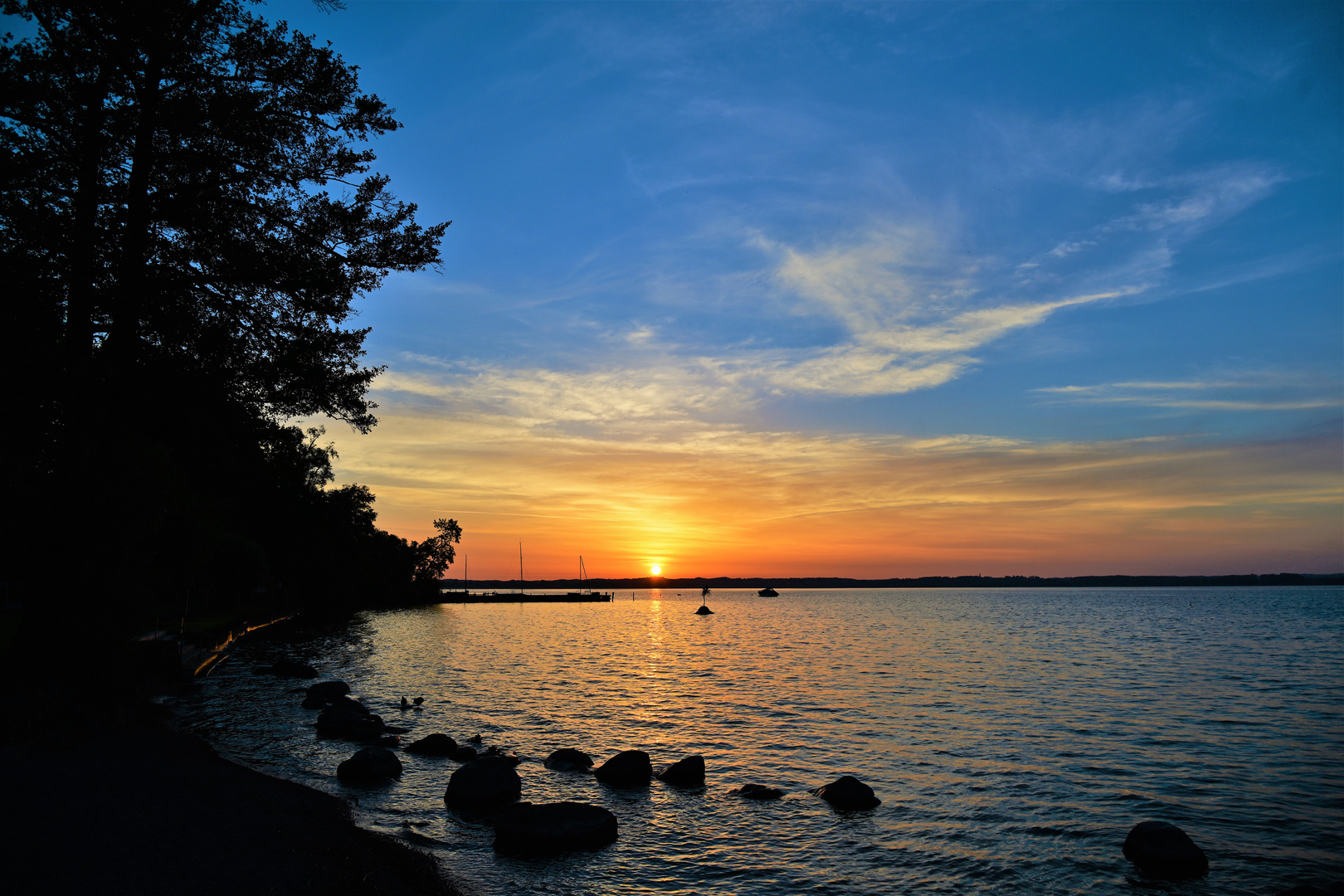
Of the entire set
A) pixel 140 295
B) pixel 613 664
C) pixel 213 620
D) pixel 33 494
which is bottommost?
pixel 613 664

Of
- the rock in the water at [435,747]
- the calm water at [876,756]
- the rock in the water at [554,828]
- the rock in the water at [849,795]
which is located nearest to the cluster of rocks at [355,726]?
the calm water at [876,756]

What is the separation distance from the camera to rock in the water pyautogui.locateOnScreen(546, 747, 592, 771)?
63.9ft

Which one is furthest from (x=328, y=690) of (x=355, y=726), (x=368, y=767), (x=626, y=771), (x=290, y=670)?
(x=626, y=771)

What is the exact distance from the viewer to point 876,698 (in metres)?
32.8

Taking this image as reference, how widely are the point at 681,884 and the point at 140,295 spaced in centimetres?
1983

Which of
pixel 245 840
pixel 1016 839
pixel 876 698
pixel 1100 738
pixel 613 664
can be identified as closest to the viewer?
pixel 245 840

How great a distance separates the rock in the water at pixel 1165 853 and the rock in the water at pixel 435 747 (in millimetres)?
16880

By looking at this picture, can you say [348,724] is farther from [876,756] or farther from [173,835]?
[876,756]

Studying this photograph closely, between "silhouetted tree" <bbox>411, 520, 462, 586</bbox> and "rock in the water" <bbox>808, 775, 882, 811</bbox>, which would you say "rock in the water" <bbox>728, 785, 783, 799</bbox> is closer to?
"rock in the water" <bbox>808, 775, 882, 811</bbox>

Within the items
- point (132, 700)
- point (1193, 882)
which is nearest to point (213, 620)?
point (132, 700)

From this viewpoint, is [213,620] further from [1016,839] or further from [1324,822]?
[1324,822]

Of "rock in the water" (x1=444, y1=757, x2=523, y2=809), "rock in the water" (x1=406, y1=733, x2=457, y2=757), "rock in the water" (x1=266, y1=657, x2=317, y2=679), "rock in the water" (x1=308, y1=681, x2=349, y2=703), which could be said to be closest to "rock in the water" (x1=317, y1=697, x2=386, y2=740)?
"rock in the water" (x1=406, y1=733, x2=457, y2=757)

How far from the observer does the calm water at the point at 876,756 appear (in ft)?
42.2

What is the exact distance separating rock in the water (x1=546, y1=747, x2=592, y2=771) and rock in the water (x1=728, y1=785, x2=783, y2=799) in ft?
14.7
